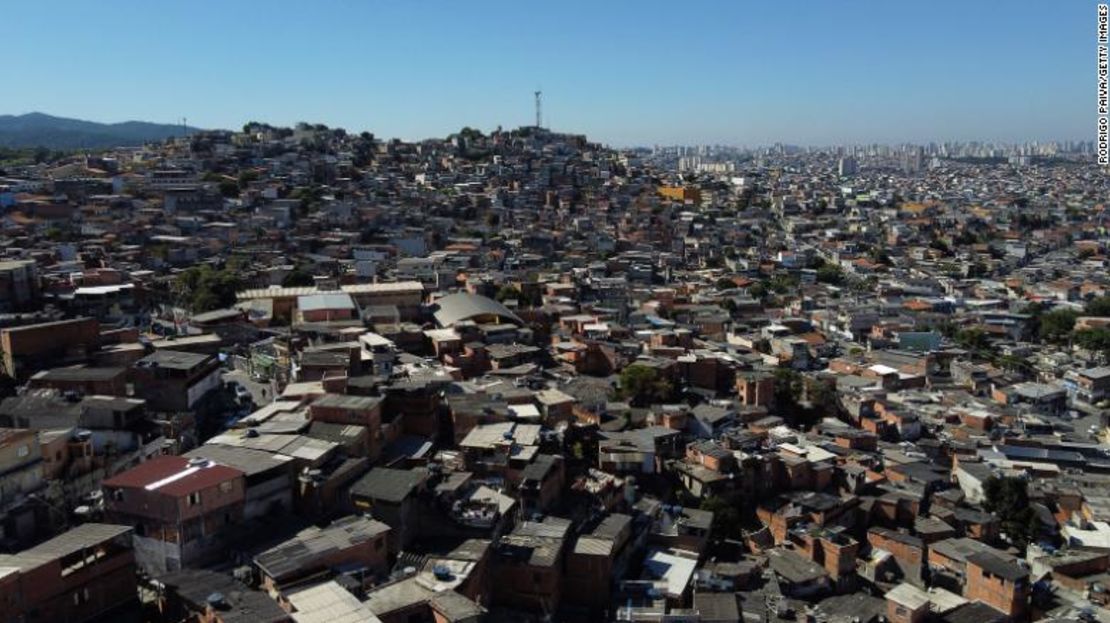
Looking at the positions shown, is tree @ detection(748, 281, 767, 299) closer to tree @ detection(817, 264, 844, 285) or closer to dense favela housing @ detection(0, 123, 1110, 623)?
dense favela housing @ detection(0, 123, 1110, 623)

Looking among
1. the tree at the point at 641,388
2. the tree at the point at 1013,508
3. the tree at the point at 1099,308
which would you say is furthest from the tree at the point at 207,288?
the tree at the point at 1099,308

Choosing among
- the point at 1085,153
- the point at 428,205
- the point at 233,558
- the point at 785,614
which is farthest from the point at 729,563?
the point at 1085,153

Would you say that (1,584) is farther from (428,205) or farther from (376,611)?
(428,205)

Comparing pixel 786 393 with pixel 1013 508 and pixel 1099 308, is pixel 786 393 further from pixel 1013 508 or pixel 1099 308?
pixel 1099 308

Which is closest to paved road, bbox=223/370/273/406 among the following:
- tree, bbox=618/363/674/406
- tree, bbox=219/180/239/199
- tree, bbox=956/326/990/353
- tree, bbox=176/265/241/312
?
tree, bbox=176/265/241/312

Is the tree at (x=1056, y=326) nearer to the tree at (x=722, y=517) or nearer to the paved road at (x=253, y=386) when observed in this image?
the tree at (x=722, y=517)

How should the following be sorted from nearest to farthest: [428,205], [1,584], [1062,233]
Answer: [1,584] → [428,205] → [1062,233]

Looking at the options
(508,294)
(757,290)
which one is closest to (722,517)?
(508,294)
